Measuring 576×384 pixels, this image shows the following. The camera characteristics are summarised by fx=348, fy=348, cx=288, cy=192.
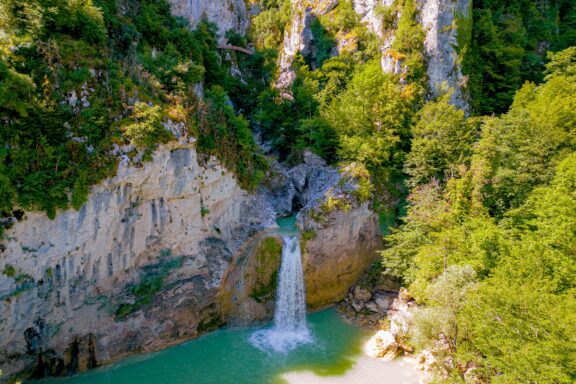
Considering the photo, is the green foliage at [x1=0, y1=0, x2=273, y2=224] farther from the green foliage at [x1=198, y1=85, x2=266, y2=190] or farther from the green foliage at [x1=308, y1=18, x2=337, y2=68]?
the green foliage at [x1=308, y1=18, x2=337, y2=68]

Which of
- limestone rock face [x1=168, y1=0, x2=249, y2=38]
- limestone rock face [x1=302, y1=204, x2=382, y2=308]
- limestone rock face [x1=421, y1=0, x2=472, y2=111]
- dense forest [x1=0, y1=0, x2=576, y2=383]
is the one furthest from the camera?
limestone rock face [x1=168, y1=0, x2=249, y2=38]

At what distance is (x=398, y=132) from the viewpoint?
25.7 m

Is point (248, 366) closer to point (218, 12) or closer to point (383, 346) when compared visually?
point (383, 346)

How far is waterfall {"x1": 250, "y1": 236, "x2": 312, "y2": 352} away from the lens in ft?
64.0

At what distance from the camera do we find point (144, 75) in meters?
18.9

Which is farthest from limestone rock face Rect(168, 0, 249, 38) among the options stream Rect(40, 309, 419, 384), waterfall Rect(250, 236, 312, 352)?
stream Rect(40, 309, 419, 384)

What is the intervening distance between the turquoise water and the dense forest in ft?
15.5

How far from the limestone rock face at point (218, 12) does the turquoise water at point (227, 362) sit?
2775 cm

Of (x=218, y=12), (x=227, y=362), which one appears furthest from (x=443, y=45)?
(x=227, y=362)

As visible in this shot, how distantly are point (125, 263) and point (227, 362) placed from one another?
23.5ft

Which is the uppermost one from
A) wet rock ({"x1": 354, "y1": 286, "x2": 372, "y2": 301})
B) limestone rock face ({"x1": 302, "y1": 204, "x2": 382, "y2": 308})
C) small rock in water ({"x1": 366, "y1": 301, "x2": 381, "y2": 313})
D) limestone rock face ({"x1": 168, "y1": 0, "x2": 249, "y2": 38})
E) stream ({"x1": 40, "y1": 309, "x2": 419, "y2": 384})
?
limestone rock face ({"x1": 168, "y1": 0, "x2": 249, "y2": 38})

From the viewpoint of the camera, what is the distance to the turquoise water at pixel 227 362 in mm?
16312

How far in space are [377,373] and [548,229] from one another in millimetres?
10385

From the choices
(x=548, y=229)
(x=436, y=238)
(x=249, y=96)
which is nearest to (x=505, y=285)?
(x=548, y=229)
